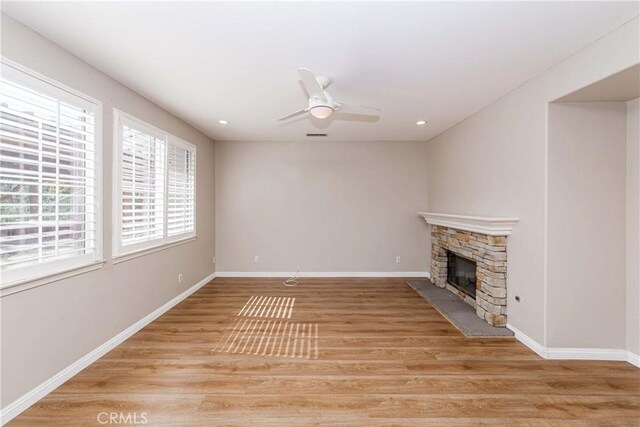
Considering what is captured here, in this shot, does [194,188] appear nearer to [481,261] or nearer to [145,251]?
[145,251]

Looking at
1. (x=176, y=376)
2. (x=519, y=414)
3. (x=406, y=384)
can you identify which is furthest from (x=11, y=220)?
(x=519, y=414)

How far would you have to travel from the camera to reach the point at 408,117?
155 inches

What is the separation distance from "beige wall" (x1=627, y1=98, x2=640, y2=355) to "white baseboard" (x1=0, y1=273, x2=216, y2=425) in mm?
4966

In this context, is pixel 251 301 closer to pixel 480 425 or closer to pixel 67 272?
pixel 67 272

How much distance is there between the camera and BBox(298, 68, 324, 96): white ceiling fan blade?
6.36ft

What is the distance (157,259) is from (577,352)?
472 cm

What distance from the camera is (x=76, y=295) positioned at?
232 centimetres

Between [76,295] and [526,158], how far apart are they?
4.48 meters

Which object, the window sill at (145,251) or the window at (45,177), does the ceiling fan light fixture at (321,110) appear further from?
the window sill at (145,251)

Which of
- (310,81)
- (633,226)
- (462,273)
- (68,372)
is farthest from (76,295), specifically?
(633,226)

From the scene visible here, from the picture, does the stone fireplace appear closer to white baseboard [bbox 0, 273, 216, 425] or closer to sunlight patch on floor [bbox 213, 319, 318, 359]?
sunlight patch on floor [bbox 213, 319, 318, 359]

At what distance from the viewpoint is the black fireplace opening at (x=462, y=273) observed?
396 centimetres

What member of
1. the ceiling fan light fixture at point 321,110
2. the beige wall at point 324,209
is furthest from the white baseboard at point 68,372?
the ceiling fan light fixture at point 321,110

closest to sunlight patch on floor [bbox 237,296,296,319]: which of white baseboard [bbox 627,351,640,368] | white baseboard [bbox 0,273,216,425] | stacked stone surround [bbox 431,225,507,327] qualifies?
white baseboard [bbox 0,273,216,425]
